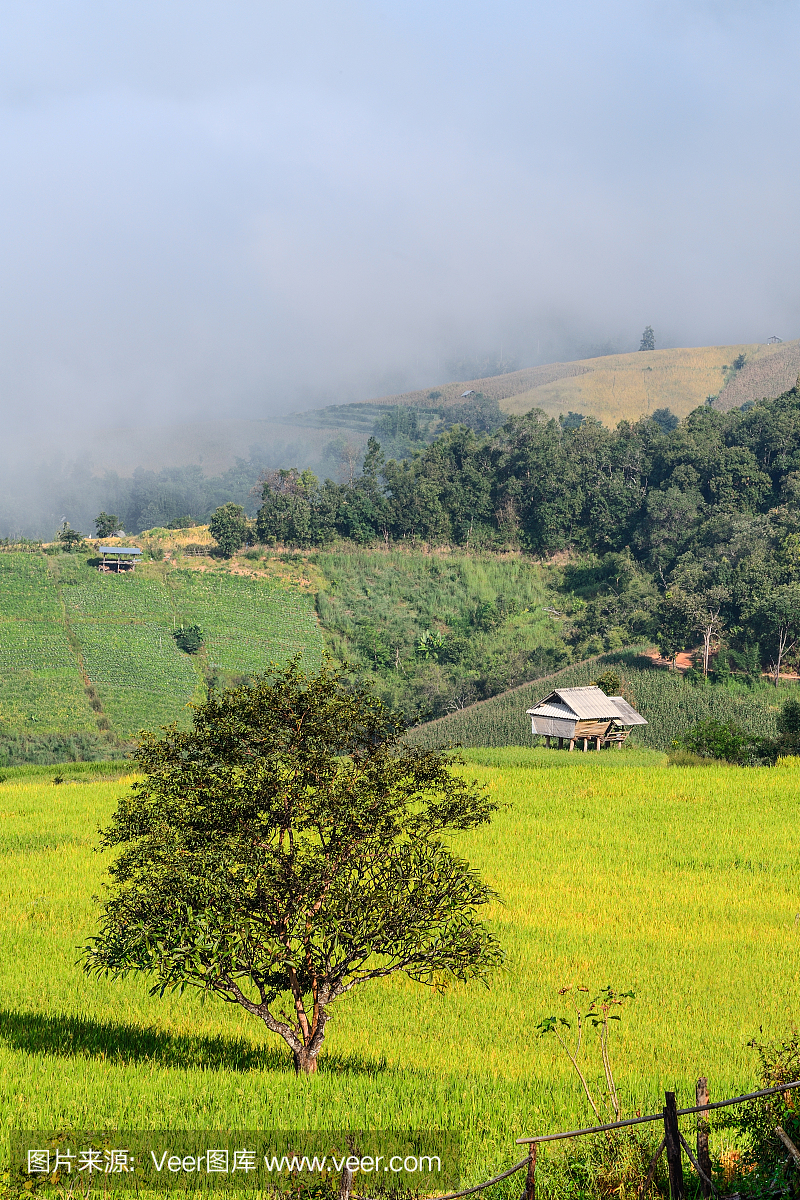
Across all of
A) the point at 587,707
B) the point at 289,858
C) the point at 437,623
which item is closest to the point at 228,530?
the point at 437,623

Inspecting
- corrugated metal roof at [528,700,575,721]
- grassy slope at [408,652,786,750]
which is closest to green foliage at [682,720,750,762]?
corrugated metal roof at [528,700,575,721]

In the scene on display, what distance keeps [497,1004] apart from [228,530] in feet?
276

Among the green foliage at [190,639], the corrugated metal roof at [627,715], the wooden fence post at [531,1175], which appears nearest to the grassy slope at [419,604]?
the green foliage at [190,639]

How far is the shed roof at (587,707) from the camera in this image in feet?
169

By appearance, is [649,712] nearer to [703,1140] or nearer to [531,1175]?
[703,1140]

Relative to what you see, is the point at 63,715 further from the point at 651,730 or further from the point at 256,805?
the point at 256,805

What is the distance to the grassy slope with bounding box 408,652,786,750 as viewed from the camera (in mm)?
60062

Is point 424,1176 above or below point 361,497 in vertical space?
below

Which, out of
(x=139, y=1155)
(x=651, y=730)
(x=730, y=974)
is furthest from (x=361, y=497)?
(x=139, y=1155)

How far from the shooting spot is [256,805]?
38.6 ft

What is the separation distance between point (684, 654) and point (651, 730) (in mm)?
14486

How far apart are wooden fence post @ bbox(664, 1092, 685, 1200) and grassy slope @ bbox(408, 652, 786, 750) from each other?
5055 centimetres

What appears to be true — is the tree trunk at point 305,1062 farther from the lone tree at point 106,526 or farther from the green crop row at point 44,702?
the lone tree at point 106,526

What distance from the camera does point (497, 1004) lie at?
16891 millimetres
